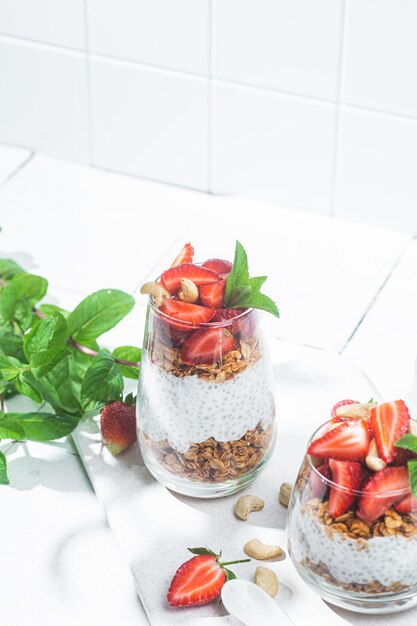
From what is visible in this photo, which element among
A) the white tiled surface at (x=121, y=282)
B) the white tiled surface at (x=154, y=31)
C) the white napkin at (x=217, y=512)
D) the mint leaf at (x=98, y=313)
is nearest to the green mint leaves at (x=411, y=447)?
the white napkin at (x=217, y=512)

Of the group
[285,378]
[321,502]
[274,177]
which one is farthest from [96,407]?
[274,177]

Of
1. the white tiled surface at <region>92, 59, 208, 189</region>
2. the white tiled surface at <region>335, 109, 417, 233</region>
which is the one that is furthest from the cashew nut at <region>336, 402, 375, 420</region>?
the white tiled surface at <region>92, 59, 208, 189</region>

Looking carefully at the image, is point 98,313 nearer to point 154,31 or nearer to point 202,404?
point 202,404

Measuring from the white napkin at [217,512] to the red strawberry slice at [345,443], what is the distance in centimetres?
14

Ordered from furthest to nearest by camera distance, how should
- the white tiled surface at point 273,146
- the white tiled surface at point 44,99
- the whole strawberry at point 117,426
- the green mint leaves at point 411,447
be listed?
1. the white tiled surface at point 44,99
2. the white tiled surface at point 273,146
3. the whole strawberry at point 117,426
4. the green mint leaves at point 411,447

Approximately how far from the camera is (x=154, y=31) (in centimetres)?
138

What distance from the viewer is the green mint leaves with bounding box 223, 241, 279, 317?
88cm

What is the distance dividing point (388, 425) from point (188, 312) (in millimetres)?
190

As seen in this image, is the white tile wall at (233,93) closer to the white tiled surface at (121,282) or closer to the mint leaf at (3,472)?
the white tiled surface at (121,282)

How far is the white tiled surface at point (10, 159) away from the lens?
5.07 ft

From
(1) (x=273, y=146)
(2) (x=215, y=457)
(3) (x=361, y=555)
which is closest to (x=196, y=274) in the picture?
(2) (x=215, y=457)

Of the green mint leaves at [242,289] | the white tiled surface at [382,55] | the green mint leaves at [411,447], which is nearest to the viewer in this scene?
the green mint leaves at [411,447]

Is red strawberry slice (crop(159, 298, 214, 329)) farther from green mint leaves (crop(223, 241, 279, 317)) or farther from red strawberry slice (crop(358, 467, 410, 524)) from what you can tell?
red strawberry slice (crop(358, 467, 410, 524))

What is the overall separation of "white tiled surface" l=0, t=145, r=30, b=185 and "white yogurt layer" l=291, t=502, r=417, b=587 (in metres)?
0.86
